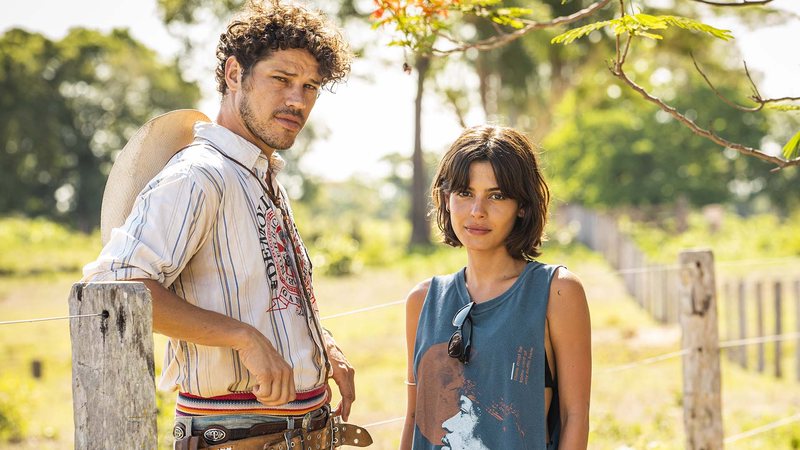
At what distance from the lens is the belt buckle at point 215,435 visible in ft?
7.00

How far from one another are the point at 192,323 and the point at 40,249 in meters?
24.3

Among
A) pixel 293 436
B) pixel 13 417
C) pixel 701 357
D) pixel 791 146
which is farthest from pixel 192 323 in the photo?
pixel 13 417

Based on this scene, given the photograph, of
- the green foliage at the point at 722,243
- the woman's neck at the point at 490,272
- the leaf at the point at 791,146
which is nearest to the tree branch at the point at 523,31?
the leaf at the point at 791,146

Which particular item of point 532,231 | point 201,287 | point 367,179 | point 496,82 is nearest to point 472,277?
point 532,231

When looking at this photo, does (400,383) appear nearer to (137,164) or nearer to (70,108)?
(137,164)

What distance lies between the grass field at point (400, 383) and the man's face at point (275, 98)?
2131 millimetres

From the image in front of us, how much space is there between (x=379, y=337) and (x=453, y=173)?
8970 millimetres

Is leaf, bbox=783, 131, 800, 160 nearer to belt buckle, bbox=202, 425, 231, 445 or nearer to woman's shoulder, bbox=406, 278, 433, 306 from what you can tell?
woman's shoulder, bbox=406, 278, 433, 306

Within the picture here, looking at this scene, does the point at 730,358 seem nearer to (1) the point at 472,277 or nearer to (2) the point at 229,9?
(1) the point at 472,277

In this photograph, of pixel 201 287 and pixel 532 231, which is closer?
pixel 201 287

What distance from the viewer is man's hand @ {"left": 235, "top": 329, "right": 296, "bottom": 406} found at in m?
2.00

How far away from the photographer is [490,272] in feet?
7.62

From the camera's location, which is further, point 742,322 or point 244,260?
point 742,322

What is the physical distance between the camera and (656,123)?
31.3m
